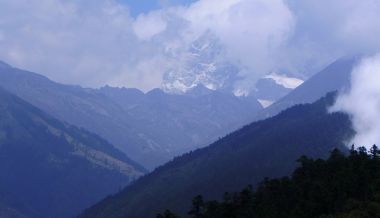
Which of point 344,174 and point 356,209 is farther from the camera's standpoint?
point 344,174

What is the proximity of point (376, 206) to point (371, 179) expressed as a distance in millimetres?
41369

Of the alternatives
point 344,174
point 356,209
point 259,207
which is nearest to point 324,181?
point 344,174

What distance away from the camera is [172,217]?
161750 millimetres

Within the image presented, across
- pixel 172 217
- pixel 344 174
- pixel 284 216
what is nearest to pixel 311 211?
pixel 284 216

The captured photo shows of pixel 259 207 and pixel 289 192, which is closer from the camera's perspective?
pixel 259 207

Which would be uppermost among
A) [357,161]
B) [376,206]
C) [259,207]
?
[357,161]

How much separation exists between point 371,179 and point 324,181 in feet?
46.7

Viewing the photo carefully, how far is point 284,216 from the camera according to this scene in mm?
168375

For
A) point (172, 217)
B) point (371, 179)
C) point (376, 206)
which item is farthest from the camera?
point (371, 179)

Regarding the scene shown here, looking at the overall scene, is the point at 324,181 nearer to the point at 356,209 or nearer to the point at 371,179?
the point at 371,179

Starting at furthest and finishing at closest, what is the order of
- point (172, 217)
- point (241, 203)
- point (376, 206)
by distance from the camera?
1. point (241, 203)
2. point (172, 217)
3. point (376, 206)

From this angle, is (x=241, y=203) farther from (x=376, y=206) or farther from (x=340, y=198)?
(x=376, y=206)

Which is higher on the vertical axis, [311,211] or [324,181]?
[324,181]

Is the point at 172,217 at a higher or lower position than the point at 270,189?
lower
